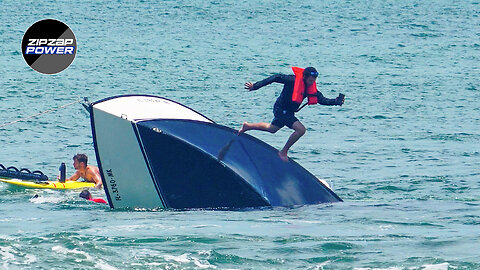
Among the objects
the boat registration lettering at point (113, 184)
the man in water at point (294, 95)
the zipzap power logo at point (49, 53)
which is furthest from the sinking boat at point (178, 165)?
the zipzap power logo at point (49, 53)

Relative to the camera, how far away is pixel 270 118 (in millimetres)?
35719

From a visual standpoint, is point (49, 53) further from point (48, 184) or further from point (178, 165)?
point (178, 165)

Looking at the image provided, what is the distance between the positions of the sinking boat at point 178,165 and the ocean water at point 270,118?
1.64 feet

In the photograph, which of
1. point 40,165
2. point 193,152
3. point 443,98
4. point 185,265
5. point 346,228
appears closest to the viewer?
point 185,265

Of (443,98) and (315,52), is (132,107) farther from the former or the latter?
(315,52)

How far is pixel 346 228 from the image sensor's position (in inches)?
654

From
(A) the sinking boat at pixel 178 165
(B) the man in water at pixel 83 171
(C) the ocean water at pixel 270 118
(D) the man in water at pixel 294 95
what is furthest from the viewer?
(B) the man in water at pixel 83 171

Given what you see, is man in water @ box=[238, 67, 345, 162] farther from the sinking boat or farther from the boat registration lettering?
the boat registration lettering

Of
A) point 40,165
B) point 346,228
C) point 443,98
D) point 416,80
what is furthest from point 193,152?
point 416,80

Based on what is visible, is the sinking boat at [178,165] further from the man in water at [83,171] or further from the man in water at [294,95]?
the man in water at [83,171]

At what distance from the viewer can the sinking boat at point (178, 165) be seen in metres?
18.8

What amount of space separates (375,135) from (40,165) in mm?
11245

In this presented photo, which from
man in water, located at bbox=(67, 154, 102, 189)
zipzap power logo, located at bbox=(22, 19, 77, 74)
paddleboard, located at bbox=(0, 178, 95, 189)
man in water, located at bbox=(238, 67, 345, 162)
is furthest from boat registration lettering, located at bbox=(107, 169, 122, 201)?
zipzap power logo, located at bbox=(22, 19, 77, 74)

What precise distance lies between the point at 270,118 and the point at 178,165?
17040 millimetres
